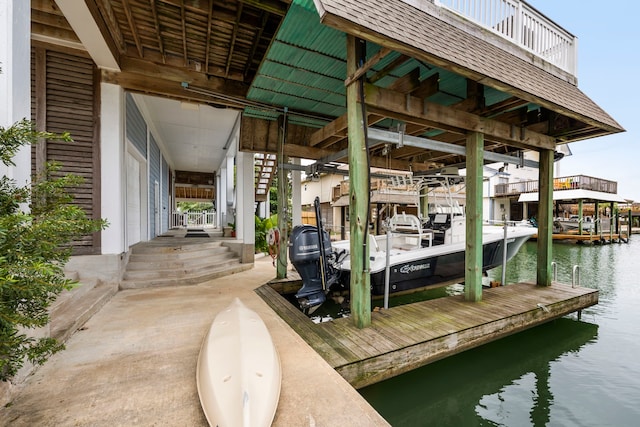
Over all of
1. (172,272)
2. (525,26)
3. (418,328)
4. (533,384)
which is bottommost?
(533,384)

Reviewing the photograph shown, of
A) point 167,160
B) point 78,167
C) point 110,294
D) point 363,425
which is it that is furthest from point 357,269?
point 167,160

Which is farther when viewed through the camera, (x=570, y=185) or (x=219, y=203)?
(x=570, y=185)

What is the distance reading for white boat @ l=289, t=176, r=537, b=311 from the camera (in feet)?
13.4

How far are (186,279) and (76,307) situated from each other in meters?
1.82

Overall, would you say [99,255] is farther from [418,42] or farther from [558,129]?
[558,129]

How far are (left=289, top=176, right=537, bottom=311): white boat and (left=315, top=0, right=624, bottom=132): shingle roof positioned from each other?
6.59ft

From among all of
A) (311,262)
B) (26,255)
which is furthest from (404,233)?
(26,255)

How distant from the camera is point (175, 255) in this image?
18.5 ft

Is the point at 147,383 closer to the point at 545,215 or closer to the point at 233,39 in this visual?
the point at 233,39

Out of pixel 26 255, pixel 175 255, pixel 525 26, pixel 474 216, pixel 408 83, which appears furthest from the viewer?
pixel 175 255

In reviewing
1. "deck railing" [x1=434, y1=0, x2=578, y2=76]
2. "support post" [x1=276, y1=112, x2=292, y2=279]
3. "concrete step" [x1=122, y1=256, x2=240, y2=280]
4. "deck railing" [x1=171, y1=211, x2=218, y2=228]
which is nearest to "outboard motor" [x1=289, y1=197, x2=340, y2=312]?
"support post" [x1=276, y1=112, x2=292, y2=279]

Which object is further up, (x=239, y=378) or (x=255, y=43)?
(x=255, y=43)

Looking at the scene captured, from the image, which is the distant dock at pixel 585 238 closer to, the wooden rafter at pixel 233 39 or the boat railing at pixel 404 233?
the boat railing at pixel 404 233

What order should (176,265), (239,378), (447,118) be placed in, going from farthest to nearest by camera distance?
(176,265), (447,118), (239,378)
